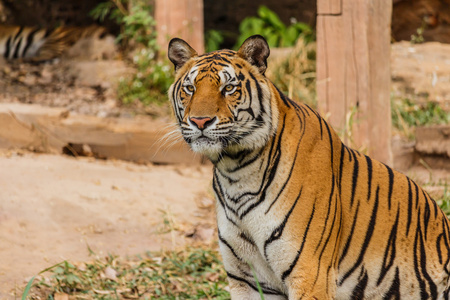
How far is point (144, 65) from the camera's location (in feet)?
29.6

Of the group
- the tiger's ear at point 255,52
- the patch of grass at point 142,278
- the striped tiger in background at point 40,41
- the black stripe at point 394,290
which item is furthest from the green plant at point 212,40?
the black stripe at point 394,290

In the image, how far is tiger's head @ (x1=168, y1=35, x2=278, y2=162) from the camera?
276 cm

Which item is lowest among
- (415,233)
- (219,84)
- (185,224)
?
A: (185,224)

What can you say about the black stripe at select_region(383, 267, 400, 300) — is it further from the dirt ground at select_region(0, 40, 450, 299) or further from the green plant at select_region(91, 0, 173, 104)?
the green plant at select_region(91, 0, 173, 104)

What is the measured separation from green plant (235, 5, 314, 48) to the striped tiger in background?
259cm

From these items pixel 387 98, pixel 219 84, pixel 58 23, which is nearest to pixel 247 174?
pixel 219 84

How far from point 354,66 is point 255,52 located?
261 centimetres

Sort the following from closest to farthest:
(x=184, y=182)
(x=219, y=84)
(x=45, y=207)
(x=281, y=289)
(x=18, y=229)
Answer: (x=219, y=84), (x=281, y=289), (x=18, y=229), (x=45, y=207), (x=184, y=182)

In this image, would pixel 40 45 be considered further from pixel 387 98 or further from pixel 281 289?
pixel 281 289

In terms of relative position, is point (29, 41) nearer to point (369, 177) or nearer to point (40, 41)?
point (40, 41)

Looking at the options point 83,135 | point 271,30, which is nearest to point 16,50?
point 271,30

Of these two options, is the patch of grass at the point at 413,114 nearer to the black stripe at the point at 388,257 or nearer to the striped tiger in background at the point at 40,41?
the black stripe at the point at 388,257

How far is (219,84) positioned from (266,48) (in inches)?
11.5

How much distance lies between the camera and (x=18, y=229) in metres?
4.90
